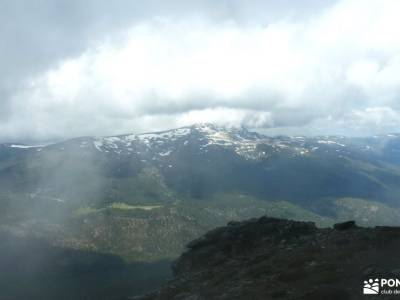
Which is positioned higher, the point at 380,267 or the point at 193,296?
the point at 380,267

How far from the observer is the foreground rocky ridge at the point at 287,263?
40375 mm

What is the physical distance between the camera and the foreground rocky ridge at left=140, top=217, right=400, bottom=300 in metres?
40.4

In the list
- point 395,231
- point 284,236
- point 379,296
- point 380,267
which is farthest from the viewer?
point 284,236

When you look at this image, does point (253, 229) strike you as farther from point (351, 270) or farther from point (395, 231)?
point (351, 270)

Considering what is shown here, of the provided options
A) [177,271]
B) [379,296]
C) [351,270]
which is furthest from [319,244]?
[177,271]

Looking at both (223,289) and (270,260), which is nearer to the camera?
(223,289)

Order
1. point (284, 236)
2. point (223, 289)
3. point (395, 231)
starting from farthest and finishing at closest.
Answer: point (284, 236) → point (395, 231) → point (223, 289)

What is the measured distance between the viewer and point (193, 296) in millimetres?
51062

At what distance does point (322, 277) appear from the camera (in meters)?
42.0

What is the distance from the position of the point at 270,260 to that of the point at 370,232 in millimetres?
13242

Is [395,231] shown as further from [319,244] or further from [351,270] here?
[351,270]

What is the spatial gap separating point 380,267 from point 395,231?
14.0 metres

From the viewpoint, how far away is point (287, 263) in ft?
166

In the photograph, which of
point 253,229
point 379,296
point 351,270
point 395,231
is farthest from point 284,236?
point 379,296
